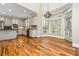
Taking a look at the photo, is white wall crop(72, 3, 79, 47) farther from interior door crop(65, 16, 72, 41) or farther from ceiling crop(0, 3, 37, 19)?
ceiling crop(0, 3, 37, 19)

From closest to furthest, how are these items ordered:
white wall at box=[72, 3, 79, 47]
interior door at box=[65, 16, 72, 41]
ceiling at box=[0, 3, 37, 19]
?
1. white wall at box=[72, 3, 79, 47]
2. ceiling at box=[0, 3, 37, 19]
3. interior door at box=[65, 16, 72, 41]

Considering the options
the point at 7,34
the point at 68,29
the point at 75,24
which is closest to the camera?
the point at 75,24

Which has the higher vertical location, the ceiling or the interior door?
the ceiling

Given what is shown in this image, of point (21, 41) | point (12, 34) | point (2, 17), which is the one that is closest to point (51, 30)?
point (21, 41)

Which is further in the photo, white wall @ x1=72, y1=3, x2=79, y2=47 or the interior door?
the interior door

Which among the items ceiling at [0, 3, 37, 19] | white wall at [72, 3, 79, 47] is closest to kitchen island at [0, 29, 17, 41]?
ceiling at [0, 3, 37, 19]

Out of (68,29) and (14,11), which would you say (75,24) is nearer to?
(68,29)

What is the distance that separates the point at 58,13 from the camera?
468cm

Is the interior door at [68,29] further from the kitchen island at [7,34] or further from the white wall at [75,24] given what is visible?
the kitchen island at [7,34]

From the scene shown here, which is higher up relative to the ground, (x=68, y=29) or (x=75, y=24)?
(x=75, y=24)

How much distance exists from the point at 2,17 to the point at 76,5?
11.3 ft

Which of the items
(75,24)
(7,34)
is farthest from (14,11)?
(75,24)

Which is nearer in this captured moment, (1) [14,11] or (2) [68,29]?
(1) [14,11]

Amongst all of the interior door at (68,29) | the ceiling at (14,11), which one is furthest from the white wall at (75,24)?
the ceiling at (14,11)
